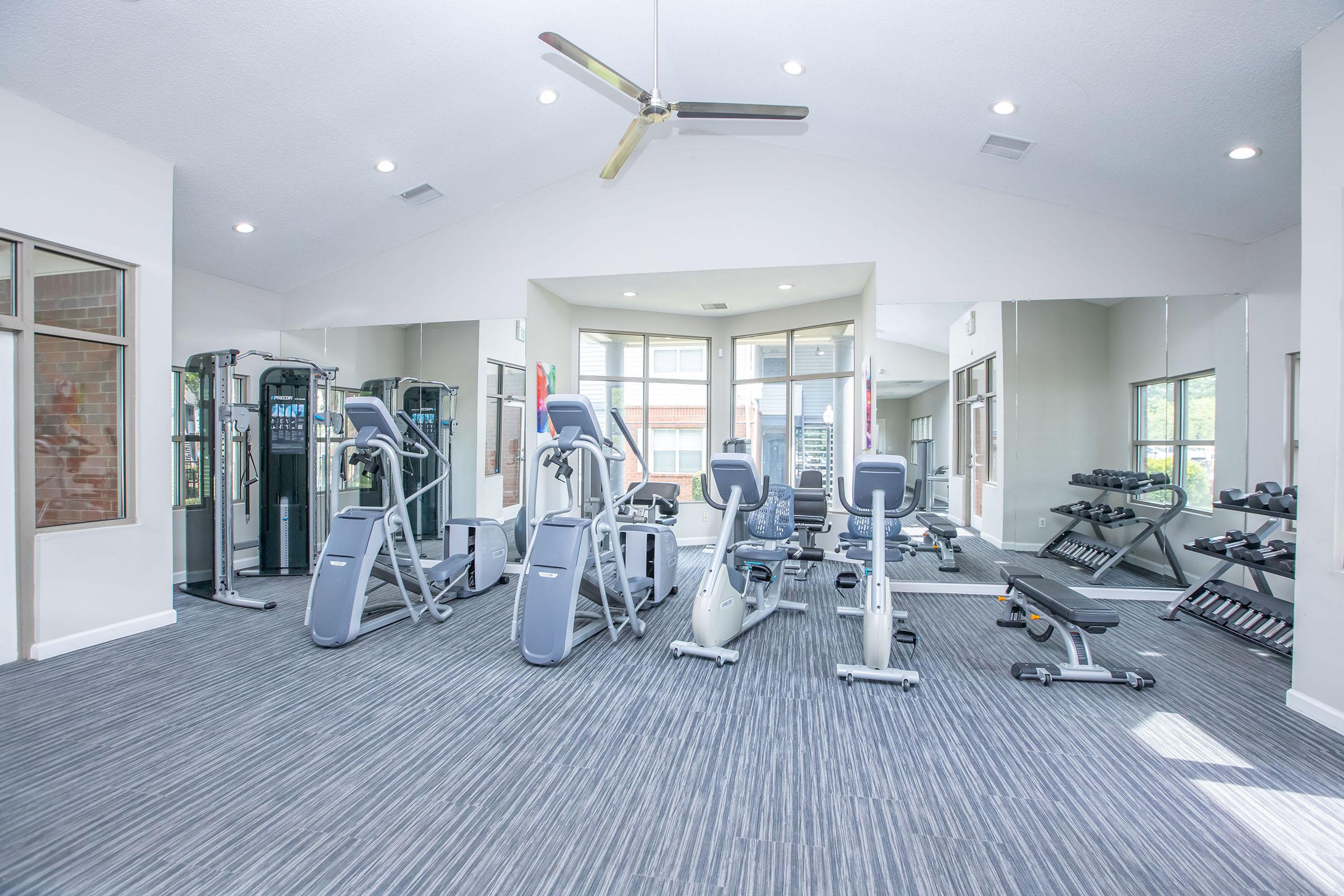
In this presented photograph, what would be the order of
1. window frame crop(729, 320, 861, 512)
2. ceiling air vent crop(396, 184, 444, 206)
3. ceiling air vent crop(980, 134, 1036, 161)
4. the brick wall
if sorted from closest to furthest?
the brick wall < ceiling air vent crop(980, 134, 1036, 161) < ceiling air vent crop(396, 184, 444, 206) < window frame crop(729, 320, 861, 512)

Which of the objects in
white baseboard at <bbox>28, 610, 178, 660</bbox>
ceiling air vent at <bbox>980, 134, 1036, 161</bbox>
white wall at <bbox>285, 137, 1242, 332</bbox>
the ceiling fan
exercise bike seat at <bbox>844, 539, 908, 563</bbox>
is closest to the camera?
the ceiling fan

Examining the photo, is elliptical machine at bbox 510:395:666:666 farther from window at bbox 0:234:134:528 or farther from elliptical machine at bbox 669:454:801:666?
window at bbox 0:234:134:528

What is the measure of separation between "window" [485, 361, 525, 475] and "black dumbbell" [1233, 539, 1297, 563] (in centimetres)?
570

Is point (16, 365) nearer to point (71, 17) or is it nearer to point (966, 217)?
point (71, 17)

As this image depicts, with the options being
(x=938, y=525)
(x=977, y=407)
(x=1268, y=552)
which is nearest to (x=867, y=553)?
(x=938, y=525)

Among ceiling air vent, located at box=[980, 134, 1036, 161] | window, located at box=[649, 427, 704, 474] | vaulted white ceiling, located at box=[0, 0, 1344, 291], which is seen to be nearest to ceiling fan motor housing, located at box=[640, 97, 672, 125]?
vaulted white ceiling, located at box=[0, 0, 1344, 291]

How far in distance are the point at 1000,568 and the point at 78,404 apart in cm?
678

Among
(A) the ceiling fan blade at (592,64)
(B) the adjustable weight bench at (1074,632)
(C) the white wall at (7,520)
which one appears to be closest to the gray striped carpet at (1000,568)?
(B) the adjustable weight bench at (1074,632)

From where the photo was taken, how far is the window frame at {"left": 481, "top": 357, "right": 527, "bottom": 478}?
6.02 m

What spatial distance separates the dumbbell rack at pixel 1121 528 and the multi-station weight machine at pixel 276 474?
6778 mm

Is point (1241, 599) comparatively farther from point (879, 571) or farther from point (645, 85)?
point (645, 85)

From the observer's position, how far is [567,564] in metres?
3.62

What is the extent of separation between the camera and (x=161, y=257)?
4223 millimetres

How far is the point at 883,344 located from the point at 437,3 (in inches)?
167
